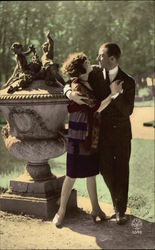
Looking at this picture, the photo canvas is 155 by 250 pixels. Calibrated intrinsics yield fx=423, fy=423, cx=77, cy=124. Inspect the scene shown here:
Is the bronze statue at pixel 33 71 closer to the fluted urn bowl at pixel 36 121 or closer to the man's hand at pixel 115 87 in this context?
the fluted urn bowl at pixel 36 121

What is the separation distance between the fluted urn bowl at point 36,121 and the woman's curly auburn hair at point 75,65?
0.53 meters

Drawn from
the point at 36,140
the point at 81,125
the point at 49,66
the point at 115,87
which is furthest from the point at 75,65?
the point at 36,140

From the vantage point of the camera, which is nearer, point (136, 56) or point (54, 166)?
point (54, 166)

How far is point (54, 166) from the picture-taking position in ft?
29.5

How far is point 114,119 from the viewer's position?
14.6 feet

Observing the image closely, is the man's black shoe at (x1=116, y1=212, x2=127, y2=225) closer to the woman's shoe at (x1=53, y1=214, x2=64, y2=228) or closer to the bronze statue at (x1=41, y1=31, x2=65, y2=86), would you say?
the woman's shoe at (x1=53, y1=214, x2=64, y2=228)

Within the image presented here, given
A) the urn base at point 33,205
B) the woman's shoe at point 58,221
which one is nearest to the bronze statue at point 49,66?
the urn base at point 33,205

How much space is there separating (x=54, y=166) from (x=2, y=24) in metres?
16.6

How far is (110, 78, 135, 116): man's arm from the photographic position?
4.29 meters

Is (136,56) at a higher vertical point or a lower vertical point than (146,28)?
lower

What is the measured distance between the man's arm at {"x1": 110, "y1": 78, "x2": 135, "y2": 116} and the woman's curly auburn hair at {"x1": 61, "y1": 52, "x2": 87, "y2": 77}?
0.37m

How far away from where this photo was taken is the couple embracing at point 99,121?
430 centimetres

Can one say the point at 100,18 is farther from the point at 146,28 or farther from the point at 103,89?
the point at 103,89

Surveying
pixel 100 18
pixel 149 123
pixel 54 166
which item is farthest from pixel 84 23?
pixel 54 166
